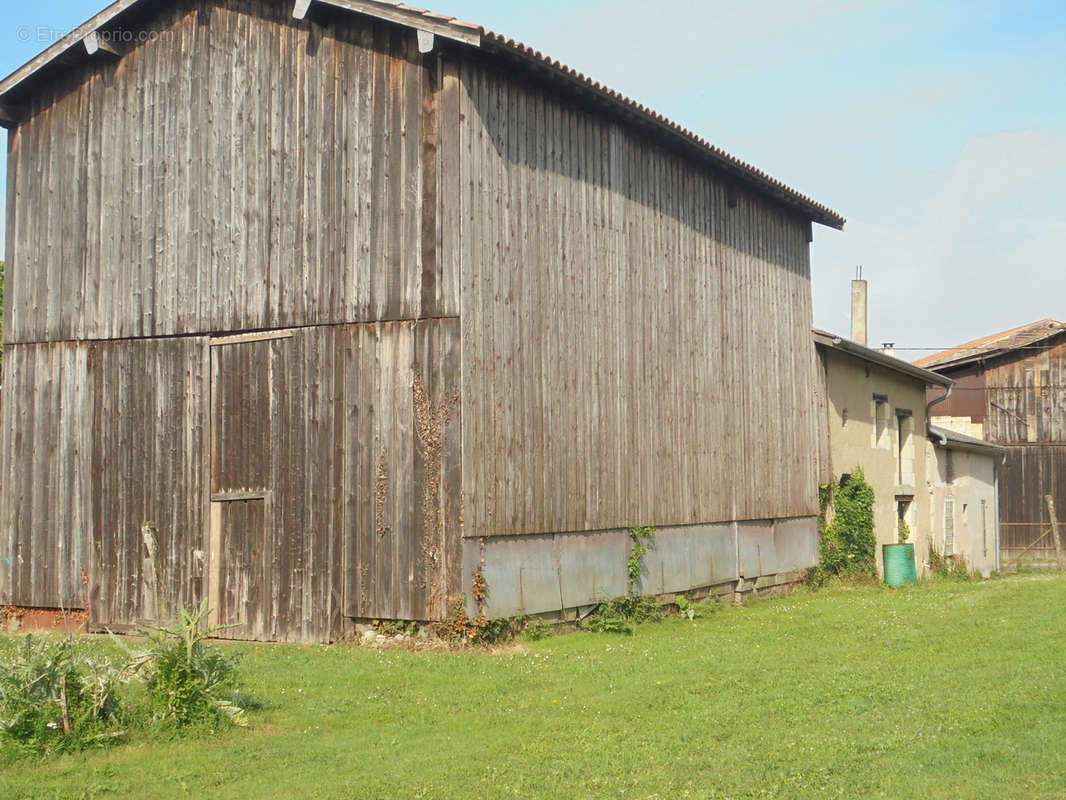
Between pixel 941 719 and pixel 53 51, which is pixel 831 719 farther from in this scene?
pixel 53 51

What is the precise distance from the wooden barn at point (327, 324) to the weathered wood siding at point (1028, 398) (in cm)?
2170

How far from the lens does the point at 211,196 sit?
15.5 m

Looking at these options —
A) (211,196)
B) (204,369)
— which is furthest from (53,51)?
(204,369)

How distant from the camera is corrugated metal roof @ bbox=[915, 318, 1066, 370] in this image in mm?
35281

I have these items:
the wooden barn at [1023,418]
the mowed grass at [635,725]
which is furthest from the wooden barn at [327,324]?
the wooden barn at [1023,418]

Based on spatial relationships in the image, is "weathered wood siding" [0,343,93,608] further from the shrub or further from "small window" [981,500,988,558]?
"small window" [981,500,988,558]

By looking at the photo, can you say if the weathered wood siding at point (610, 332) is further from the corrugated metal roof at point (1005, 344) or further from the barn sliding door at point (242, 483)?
the corrugated metal roof at point (1005, 344)

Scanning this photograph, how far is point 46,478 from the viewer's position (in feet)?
53.4

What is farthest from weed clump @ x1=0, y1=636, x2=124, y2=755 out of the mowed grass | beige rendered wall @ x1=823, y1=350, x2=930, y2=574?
beige rendered wall @ x1=823, y1=350, x2=930, y2=574

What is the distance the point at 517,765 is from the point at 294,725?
7.85 ft

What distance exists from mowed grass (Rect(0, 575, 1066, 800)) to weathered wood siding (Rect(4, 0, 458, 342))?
4613 millimetres

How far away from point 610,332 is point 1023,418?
2391 cm

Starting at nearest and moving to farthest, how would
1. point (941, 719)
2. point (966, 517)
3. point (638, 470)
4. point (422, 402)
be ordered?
1. point (941, 719)
2. point (422, 402)
3. point (638, 470)
4. point (966, 517)

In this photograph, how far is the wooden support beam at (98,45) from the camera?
1598cm
